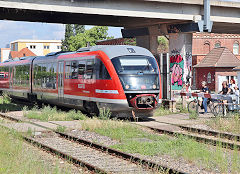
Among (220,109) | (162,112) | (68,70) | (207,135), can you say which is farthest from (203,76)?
(207,135)

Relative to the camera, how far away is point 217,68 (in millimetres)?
55031

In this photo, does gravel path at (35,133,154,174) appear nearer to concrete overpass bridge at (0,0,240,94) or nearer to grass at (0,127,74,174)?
grass at (0,127,74,174)

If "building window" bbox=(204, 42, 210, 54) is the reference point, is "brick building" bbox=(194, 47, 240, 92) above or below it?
below

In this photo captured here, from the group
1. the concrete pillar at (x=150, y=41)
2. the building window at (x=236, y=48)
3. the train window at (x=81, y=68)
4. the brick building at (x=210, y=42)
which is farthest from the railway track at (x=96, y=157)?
the building window at (x=236, y=48)

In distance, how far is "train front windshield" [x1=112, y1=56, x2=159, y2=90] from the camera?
1670cm

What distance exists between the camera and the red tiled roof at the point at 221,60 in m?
55.0

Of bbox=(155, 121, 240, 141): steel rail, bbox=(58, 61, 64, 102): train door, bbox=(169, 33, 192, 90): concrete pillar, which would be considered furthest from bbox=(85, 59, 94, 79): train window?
bbox=(169, 33, 192, 90): concrete pillar

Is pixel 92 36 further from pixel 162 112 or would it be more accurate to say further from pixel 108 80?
pixel 108 80

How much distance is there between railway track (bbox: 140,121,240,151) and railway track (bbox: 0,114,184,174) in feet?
8.82

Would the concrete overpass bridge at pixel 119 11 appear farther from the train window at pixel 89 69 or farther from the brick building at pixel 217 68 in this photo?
the brick building at pixel 217 68

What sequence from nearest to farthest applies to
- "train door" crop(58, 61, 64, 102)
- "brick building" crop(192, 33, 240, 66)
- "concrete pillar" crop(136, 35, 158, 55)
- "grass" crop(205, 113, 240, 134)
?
"grass" crop(205, 113, 240, 134) < "train door" crop(58, 61, 64, 102) < "concrete pillar" crop(136, 35, 158, 55) < "brick building" crop(192, 33, 240, 66)

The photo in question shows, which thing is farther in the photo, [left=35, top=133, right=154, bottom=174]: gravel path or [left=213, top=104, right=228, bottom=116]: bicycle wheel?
[left=213, top=104, right=228, bottom=116]: bicycle wheel

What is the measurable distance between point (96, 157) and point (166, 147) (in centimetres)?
198

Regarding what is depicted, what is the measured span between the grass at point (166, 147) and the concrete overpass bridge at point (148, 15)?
10108 mm
